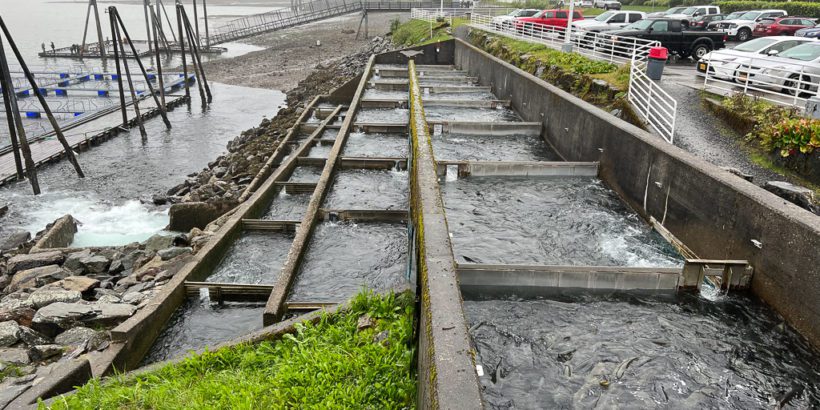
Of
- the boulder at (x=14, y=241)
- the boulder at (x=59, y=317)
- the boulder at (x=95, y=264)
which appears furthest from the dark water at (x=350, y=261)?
the boulder at (x=14, y=241)

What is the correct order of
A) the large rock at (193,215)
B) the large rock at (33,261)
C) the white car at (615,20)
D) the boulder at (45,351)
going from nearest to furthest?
1. the boulder at (45,351)
2. the large rock at (33,261)
3. the large rock at (193,215)
4. the white car at (615,20)

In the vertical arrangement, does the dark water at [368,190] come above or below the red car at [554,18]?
below

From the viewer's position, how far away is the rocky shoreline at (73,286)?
777 centimetres

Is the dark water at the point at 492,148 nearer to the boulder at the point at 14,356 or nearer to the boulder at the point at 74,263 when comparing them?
the boulder at the point at 74,263

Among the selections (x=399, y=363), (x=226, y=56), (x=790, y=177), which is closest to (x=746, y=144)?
(x=790, y=177)

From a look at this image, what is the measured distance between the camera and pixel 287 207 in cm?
1386

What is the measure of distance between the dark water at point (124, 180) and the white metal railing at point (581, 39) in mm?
15112

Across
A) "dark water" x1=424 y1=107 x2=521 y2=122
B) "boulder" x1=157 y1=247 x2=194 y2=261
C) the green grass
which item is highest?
"dark water" x1=424 y1=107 x2=521 y2=122

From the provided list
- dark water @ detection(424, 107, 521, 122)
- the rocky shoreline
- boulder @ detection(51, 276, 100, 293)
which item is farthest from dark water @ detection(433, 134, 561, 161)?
boulder @ detection(51, 276, 100, 293)

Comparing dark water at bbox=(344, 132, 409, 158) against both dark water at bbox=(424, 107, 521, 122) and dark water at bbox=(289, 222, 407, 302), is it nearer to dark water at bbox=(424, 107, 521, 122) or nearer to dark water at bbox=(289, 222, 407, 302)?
dark water at bbox=(424, 107, 521, 122)

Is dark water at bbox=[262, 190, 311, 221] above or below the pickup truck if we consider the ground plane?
below

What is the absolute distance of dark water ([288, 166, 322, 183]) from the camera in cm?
1574

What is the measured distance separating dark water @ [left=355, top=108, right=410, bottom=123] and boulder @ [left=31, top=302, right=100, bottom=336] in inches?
539

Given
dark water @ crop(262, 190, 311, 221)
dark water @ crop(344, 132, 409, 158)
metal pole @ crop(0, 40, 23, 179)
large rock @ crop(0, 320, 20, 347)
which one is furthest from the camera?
dark water @ crop(344, 132, 409, 158)
